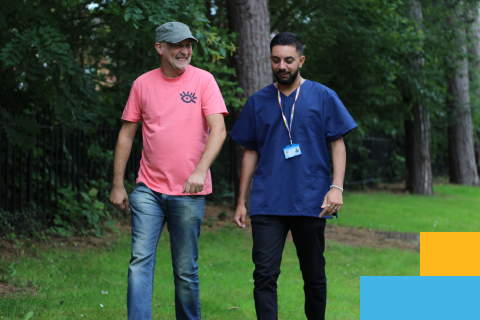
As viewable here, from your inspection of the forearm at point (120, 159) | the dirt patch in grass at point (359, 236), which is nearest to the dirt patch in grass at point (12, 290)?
the forearm at point (120, 159)

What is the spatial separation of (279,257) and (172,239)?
2.23ft

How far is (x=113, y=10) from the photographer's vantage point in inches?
223

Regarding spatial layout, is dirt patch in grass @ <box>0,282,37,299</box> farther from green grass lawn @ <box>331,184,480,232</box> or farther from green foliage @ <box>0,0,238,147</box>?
green grass lawn @ <box>331,184,480,232</box>

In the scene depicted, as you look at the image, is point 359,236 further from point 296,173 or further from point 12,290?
point 296,173

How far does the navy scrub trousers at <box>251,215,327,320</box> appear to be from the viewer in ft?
10.9

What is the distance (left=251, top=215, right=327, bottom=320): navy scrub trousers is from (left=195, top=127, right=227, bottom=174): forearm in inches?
19.3

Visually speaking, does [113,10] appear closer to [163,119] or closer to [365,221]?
[163,119]

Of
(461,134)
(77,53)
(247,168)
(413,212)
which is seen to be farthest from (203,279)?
(461,134)

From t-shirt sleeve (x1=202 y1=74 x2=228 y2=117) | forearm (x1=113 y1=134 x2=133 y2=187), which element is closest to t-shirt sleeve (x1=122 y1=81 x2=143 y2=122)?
forearm (x1=113 y1=134 x2=133 y2=187)

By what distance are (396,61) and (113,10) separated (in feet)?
30.8

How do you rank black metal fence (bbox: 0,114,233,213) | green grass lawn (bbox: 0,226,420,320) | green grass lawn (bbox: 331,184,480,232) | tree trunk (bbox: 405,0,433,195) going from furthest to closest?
tree trunk (bbox: 405,0,433,195), green grass lawn (bbox: 331,184,480,232), black metal fence (bbox: 0,114,233,213), green grass lawn (bbox: 0,226,420,320)

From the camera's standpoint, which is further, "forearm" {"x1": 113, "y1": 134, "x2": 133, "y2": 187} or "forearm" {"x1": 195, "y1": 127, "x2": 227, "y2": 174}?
"forearm" {"x1": 113, "y1": 134, "x2": 133, "y2": 187}

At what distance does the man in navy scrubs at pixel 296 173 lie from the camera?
3.41 meters

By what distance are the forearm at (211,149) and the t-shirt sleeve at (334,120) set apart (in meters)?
0.66
